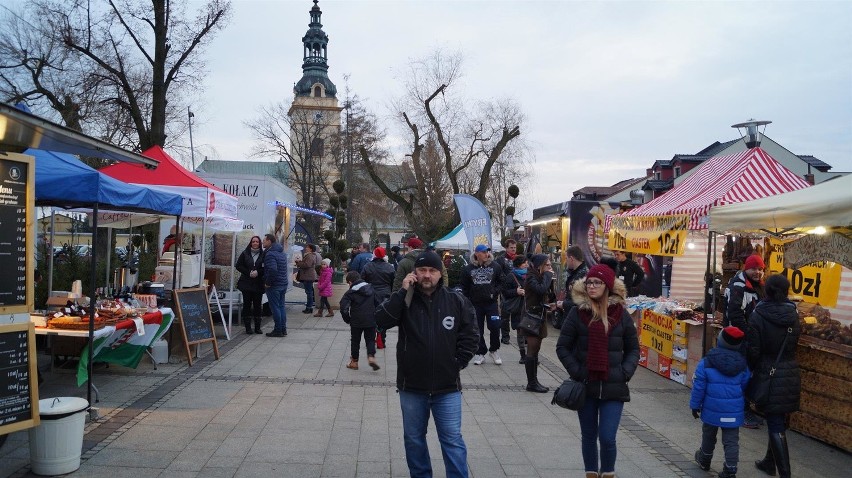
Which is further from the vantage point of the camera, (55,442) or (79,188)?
(79,188)

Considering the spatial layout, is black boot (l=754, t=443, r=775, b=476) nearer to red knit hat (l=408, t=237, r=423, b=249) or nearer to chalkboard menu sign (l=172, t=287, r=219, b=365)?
red knit hat (l=408, t=237, r=423, b=249)

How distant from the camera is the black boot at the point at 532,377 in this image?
27.2ft

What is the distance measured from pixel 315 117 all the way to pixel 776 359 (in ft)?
155

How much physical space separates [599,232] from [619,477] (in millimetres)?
11476

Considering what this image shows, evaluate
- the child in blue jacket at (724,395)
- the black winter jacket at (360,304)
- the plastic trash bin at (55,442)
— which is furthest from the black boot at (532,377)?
the plastic trash bin at (55,442)

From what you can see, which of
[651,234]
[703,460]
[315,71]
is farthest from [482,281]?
[315,71]

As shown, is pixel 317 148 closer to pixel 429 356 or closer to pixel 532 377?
pixel 532 377

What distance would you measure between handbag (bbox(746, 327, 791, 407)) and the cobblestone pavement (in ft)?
2.18

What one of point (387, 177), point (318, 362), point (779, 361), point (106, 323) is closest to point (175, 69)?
point (318, 362)

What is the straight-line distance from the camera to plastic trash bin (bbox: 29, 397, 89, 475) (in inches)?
190

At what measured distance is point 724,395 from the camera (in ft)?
17.4

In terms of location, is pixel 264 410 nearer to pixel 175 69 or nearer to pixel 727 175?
pixel 727 175

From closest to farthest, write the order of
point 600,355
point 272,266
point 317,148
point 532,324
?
point 600,355
point 532,324
point 272,266
point 317,148

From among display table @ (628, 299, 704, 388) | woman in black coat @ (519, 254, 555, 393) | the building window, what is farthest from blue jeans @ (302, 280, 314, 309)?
the building window
